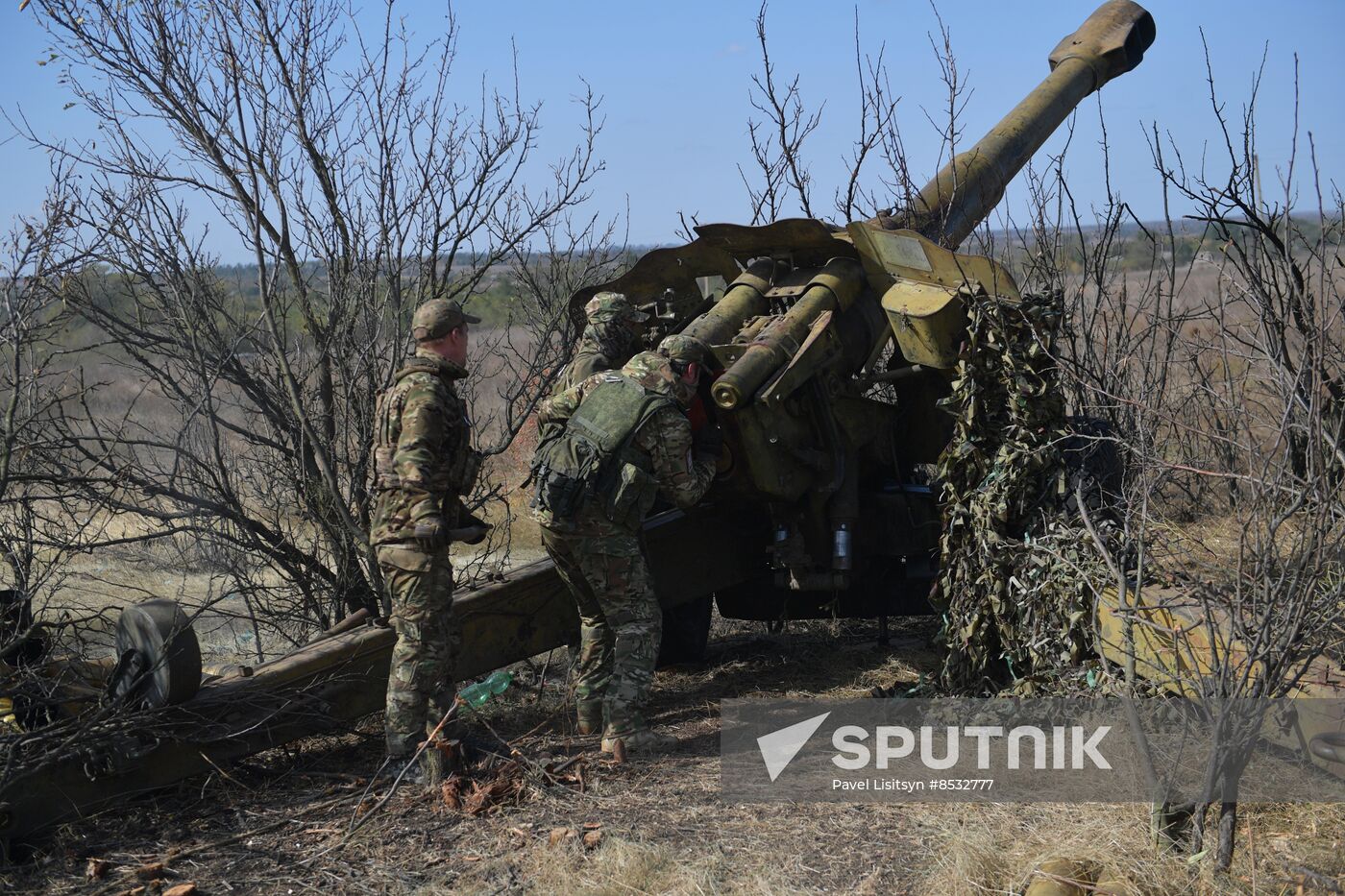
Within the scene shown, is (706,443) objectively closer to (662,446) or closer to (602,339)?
(662,446)

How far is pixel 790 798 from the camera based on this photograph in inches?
205

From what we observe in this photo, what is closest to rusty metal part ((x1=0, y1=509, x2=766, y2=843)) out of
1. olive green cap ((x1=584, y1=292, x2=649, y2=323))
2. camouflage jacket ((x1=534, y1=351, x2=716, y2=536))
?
camouflage jacket ((x1=534, y1=351, x2=716, y2=536))

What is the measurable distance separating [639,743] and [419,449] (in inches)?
65.6

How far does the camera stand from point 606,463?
5.76 meters

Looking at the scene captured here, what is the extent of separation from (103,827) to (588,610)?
7.45ft

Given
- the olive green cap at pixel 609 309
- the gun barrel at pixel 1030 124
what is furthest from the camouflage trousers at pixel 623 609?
the gun barrel at pixel 1030 124

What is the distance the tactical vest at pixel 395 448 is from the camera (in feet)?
18.2

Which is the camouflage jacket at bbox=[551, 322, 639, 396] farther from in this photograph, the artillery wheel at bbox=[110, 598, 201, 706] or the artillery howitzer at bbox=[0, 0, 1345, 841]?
the artillery wheel at bbox=[110, 598, 201, 706]

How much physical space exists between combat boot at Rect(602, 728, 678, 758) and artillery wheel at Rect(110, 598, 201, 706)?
1773 mm

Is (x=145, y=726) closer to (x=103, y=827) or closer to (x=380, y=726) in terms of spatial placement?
(x=103, y=827)

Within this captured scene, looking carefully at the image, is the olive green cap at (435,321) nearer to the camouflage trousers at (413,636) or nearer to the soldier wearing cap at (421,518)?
the soldier wearing cap at (421,518)

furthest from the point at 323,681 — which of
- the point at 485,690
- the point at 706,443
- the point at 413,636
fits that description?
the point at 706,443

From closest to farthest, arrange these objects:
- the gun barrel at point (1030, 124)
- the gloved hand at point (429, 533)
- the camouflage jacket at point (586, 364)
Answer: the gloved hand at point (429, 533)
the camouflage jacket at point (586, 364)
the gun barrel at point (1030, 124)

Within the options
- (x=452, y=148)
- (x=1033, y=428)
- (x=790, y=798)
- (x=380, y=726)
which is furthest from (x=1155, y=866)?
(x=452, y=148)
